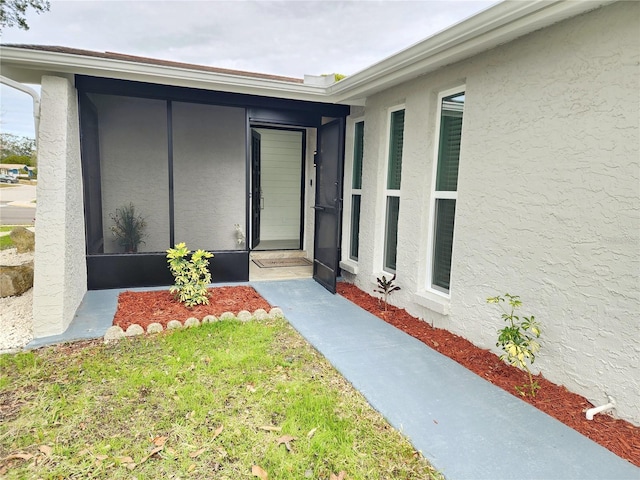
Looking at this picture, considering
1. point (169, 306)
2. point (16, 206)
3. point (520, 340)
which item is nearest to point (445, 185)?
point (520, 340)

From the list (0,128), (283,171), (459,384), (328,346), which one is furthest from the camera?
(283,171)

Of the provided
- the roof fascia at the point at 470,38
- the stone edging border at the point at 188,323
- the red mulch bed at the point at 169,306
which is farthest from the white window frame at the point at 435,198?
the red mulch bed at the point at 169,306

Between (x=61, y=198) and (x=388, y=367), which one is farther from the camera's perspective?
(x=61, y=198)

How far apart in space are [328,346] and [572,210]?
7.73ft

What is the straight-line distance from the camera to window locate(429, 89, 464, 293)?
12.9 ft

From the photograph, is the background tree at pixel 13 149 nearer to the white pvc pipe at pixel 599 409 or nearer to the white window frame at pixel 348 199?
the white window frame at pixel 348 199

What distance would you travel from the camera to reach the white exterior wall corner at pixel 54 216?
383cm

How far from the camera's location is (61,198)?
13.1 ft

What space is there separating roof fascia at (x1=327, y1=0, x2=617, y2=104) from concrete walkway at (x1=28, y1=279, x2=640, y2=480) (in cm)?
272

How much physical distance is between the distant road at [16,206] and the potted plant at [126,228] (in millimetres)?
1869

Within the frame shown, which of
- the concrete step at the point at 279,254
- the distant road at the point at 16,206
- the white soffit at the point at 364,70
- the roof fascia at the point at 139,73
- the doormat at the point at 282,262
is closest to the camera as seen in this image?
the white soffit at the point at 364,70

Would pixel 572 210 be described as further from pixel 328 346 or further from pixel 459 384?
pixel 328 346

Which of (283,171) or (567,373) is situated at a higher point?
(283,171)

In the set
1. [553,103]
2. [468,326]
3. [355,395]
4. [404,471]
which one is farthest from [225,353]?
[553,103]
